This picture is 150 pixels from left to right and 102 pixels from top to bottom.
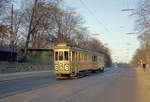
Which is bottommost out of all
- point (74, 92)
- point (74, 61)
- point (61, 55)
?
point (74, 92)

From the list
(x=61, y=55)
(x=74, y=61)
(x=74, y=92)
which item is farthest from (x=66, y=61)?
(x=74, y=92)

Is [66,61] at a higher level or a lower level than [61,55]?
lower

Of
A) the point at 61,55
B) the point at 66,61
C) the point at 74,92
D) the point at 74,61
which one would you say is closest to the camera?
the point at 74,92

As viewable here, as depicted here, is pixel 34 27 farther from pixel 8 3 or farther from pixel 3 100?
pixel 3 100

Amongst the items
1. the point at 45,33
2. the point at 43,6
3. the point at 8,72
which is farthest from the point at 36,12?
the point at 8,72

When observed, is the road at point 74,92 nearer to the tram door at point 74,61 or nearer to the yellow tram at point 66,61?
the yellow tram at point 66,61

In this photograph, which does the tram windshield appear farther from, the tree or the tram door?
the tree

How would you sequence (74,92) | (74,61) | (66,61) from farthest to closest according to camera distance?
(74,61), (66,61), (74,92)

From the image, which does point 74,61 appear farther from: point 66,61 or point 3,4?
point 3,4

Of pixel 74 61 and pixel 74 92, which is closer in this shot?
pixel 74 92

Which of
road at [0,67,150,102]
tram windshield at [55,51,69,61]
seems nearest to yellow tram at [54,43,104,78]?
tram windshield at [55,51,69,61]

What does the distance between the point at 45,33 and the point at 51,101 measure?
35943mm

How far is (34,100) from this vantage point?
10.4 metres

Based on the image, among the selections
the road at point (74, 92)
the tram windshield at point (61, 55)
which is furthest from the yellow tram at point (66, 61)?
the road at point (74, 92)
